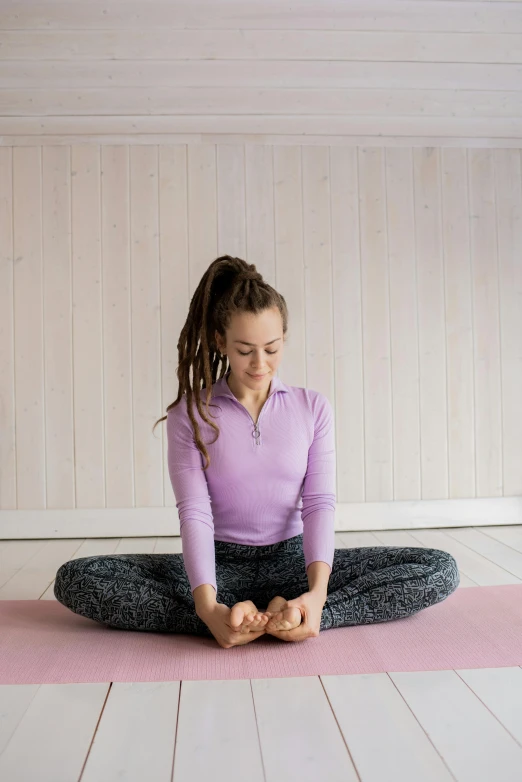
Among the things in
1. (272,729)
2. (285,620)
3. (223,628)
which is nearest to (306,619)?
(285,620)

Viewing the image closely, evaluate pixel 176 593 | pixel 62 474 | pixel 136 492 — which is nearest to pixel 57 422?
pixel 62 474

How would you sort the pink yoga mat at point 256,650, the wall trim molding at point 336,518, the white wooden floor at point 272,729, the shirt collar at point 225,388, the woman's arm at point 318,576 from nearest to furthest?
1. the white wooden floor at point 272,729
2. the pink yoga mat at point 256,650
3. the woman's arm at point 318,576
4. the shirt collar at point 225,388
5. the wall trim molding at point 336,518

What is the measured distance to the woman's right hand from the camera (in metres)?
1.72

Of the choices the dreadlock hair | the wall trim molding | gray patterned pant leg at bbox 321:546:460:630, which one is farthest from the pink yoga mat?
the wall trim molding

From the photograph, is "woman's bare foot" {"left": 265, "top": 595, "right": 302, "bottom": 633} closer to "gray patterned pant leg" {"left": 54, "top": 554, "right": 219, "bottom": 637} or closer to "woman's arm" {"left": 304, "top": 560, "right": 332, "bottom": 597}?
"woman's arm" {"left": 304, "top": 560, "right": 332, "bottom": 597}

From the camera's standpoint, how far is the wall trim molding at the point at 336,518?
3730 millimetres

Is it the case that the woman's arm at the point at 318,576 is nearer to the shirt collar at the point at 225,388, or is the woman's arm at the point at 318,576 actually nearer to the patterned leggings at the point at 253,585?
the patterned leggings at the point at 253,585

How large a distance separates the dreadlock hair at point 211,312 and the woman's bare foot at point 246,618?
0.43 m

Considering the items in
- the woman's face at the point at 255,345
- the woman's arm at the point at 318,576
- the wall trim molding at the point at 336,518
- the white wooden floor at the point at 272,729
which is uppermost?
the woman's face at the point at 255,345

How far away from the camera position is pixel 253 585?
2.04 metres

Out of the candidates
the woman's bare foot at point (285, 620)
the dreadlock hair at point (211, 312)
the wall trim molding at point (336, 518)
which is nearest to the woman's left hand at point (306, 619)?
the woman's bare foot at point (285, 620)

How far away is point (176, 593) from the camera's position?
6.54 ft

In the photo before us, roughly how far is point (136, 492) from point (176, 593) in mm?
1828

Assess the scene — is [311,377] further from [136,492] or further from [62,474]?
[62,474]
